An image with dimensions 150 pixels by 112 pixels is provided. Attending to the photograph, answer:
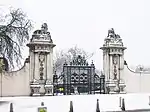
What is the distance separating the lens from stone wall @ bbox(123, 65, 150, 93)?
1030 cm

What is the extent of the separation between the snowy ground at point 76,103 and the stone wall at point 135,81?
226 millimetres

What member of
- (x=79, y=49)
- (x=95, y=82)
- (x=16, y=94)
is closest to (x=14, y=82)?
(x=16, y=94)

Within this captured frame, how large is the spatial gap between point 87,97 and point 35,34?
7.71 ft

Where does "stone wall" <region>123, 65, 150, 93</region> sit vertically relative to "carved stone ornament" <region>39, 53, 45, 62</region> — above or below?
below

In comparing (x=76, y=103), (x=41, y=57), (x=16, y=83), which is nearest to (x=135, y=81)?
(x=76, y=103)

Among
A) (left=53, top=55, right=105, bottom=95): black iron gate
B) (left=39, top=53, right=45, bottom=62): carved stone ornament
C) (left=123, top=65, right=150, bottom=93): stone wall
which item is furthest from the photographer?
(left=123, top=65, right=150, bottom=93): stone wall

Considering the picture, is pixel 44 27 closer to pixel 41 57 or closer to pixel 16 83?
pixel 41 57

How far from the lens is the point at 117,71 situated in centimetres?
1017

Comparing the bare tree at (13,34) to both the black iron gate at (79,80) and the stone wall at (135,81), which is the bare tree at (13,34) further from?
the stone wall at (135,81)

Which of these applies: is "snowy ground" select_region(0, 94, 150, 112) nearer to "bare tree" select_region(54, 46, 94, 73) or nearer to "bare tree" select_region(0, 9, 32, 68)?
"bare tree" select_region(0, 9, 32, 68)

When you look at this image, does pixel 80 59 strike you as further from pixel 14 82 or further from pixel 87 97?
pixel 14 82

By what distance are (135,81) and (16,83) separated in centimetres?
374

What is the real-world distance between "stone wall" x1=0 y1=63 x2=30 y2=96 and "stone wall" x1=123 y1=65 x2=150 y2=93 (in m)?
3.05

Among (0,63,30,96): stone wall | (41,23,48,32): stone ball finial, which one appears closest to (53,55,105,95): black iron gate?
(0,63,30,96): stone wall
